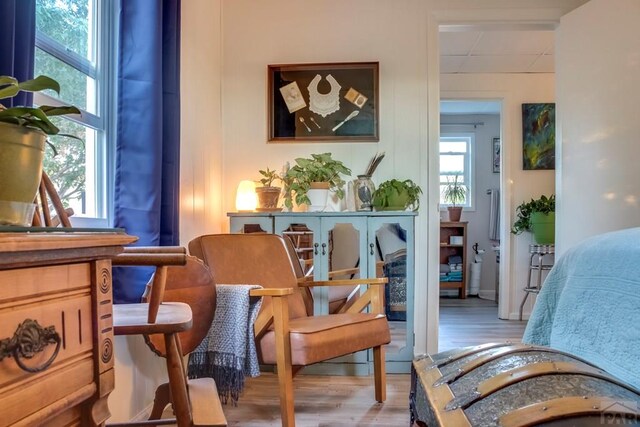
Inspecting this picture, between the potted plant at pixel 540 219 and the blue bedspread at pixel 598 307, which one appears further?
the potted plant at pixel 540 219

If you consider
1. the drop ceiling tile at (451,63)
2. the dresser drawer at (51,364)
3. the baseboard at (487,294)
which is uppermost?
the drop ceiling tile at (451,63)

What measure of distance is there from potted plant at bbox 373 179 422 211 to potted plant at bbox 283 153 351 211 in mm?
258

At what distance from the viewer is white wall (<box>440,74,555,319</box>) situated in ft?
14.3

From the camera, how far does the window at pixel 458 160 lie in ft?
20.5

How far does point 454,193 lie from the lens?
6121 mm

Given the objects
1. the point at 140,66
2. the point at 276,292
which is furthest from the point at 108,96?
the point at 276,292

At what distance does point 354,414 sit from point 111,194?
1503mm

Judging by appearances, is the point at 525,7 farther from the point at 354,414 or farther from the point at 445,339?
the point at 354,414

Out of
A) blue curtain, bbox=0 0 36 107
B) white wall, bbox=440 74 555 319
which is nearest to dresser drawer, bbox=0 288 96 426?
blue curtain, bbox=0 0 36 107

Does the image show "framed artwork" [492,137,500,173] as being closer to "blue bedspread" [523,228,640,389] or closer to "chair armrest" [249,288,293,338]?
"blue bedspread" [523,228,640,389]

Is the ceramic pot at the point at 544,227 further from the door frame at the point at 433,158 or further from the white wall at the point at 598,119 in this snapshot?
the door frame at the point at 433,158

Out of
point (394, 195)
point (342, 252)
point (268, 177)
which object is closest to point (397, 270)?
point (342, 252)

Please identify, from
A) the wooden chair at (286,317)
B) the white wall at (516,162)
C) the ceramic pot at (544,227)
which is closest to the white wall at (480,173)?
the white wall at (516,162)

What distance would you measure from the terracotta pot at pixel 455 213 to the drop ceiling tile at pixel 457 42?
2.50 meters
